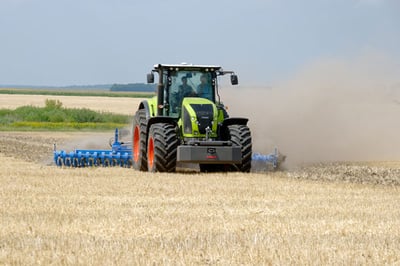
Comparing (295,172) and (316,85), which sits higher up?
(316,85)

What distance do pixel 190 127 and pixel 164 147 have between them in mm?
740

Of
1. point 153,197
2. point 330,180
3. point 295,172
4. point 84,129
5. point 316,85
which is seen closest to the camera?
point 153,197

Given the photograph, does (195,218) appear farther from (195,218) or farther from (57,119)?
(57,119)

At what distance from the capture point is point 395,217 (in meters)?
11.9

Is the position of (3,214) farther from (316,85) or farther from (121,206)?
(316,85)

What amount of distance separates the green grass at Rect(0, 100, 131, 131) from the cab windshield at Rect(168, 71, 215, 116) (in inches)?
1348

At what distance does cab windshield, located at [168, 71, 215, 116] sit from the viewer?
784 inches

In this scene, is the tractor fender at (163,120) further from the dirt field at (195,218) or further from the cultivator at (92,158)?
the cultivator at (92,158)

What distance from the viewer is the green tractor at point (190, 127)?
18891mm

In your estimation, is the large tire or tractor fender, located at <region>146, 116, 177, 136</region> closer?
the large tire

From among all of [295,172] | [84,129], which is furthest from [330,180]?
[84,129]

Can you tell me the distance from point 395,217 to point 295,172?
907 cm

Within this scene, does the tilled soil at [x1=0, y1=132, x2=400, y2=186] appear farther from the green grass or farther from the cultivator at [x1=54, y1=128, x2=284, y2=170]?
the green grass

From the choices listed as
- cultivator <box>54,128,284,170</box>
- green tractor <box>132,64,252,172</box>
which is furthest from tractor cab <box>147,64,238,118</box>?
cultivator <box>54,128,284,170</box>
